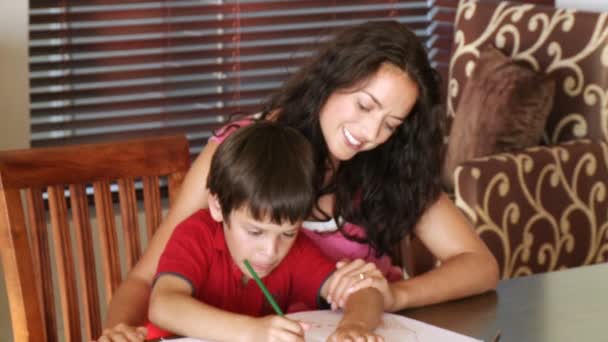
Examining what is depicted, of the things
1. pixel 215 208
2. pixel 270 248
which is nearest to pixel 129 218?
pixel 215 208

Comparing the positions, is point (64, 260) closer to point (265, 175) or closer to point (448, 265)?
point (265, 175)

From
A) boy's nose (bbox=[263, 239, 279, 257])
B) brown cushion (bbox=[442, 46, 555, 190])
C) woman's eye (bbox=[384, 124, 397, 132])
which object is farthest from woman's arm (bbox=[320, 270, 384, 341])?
brown cushion (bbox=[442, 46, 555, 190])

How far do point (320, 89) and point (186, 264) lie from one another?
367 mm

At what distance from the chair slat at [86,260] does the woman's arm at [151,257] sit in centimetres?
6

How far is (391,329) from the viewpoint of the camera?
127cm

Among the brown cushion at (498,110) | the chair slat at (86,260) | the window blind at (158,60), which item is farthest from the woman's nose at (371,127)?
the window blind at (158,60)

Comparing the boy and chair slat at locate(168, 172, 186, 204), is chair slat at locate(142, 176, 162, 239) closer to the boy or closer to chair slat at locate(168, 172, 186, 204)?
chair slat at locate(168, 172, 186, 204)

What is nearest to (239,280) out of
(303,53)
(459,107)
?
(459,107)

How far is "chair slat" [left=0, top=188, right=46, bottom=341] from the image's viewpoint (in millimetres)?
1454

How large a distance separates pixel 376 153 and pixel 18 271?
0.57 meters

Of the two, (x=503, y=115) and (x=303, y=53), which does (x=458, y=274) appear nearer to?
(x=503, y=115)

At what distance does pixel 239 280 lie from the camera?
1.39 meters

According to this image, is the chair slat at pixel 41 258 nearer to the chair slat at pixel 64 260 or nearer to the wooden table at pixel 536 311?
the chair slat at pixel 64 260

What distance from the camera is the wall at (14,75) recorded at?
115 inches
